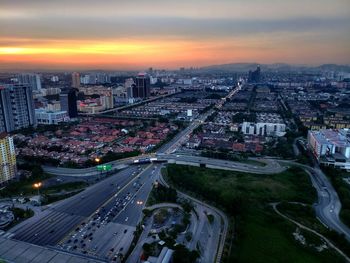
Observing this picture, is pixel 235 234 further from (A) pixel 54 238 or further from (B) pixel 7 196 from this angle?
(B) pixel 7 196

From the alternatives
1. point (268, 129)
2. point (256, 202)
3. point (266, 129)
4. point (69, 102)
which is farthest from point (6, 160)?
point (268, 129)

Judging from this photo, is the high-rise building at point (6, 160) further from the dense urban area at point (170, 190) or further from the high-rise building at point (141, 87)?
the high-rise building at point (141, 87)

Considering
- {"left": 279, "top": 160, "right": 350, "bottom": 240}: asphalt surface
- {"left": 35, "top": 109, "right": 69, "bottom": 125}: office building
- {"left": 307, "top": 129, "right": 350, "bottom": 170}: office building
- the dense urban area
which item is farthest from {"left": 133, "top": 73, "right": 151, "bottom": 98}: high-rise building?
{"left": 279, "top": 160, "right": 350, "bottom": 240}: asphalt surface

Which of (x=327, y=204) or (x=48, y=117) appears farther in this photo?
(x=48, y=117)

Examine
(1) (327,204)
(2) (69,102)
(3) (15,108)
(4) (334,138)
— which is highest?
(3) (15,108)

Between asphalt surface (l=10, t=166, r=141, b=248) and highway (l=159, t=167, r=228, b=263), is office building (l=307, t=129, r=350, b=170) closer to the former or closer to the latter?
Answer: highway (l=159, t=167, r=228, b=263)

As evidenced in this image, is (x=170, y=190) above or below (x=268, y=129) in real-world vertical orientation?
below

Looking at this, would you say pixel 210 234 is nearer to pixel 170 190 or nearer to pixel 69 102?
pixel 170 190
